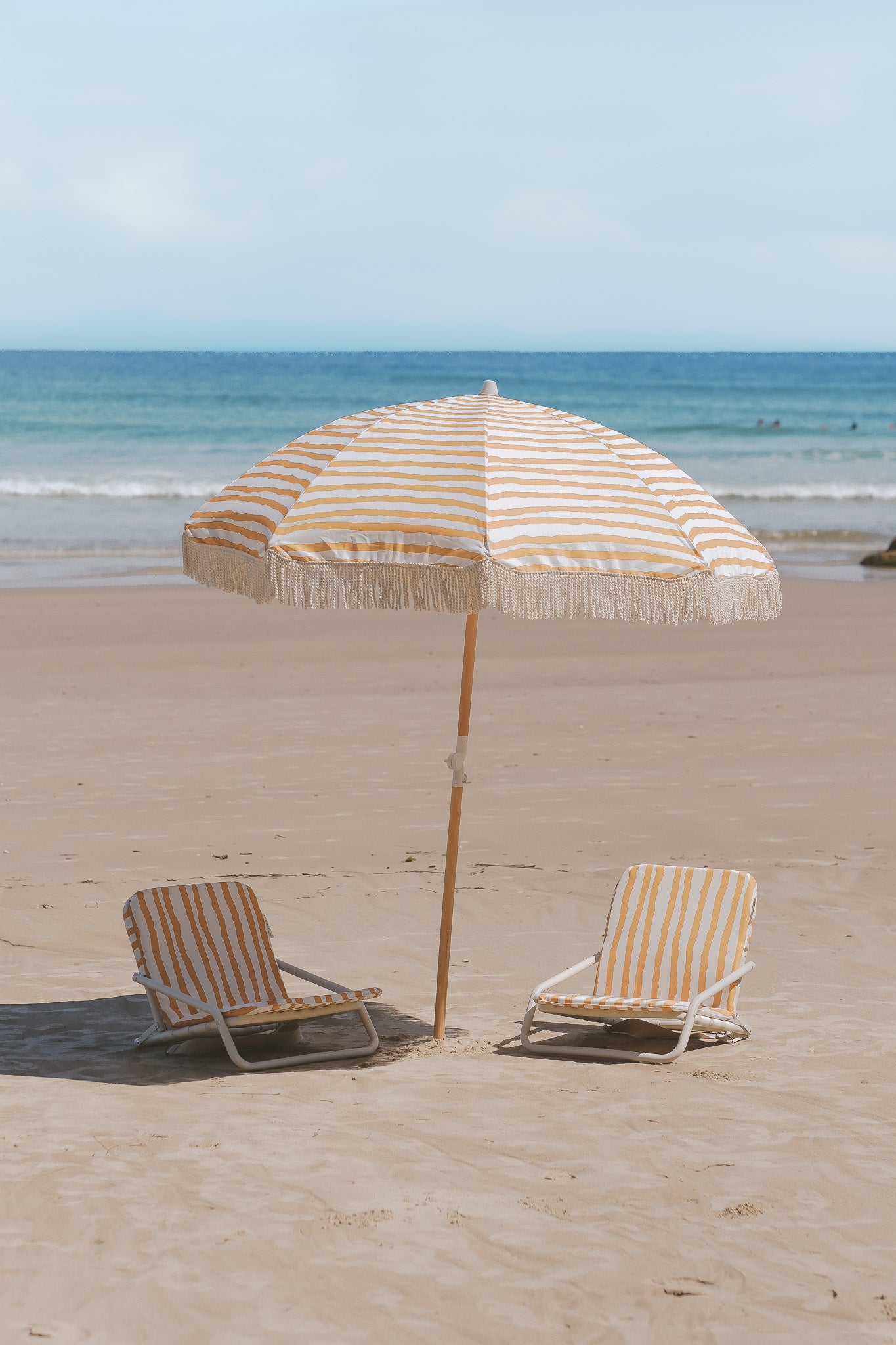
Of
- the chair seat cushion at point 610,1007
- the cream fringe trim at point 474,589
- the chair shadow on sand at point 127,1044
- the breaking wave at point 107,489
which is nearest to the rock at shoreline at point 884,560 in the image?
A: the breaking wave at point 107,489

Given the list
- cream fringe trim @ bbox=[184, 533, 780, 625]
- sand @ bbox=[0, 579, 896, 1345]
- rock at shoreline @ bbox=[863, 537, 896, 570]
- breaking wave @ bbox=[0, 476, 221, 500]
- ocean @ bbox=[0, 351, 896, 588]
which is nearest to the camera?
sand @ bbox=[0, 579, 896, 1345]

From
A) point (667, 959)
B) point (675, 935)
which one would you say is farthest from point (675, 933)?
point (667, 959)

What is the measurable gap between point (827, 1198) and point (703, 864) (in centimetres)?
405

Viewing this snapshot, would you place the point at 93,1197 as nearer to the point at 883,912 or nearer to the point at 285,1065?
the point at 285,1065

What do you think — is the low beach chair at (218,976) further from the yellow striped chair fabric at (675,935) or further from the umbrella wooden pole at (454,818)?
the yellow striped chair fabric at (675,935)

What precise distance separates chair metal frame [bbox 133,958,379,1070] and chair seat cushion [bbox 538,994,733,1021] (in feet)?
2.26

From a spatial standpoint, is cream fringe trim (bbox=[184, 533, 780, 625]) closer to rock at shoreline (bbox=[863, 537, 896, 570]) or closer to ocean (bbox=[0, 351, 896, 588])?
ocean (bbox=[0, 351, 896, 588])

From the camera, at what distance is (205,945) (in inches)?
232

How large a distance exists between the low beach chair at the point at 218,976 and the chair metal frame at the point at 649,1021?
2.02ft

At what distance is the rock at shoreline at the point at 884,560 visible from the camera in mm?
23047

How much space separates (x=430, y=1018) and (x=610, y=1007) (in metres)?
0.92

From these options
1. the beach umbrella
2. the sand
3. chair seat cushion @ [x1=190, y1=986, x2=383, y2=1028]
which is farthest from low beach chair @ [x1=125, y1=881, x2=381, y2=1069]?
the beach umbrella

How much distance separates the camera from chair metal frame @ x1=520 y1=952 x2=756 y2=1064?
213 inches

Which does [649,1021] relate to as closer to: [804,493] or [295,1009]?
[295,1009]
